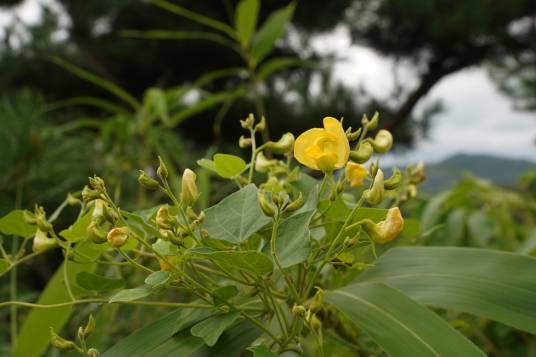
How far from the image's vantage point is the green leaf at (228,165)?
274 millimetres

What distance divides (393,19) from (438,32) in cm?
45

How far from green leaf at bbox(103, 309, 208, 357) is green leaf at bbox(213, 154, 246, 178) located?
7cm

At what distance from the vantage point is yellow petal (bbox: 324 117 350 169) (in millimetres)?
244

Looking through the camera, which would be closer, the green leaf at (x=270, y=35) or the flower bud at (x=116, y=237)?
the flower bud at (x=116, y=237)

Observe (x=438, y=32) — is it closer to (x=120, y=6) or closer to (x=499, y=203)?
(x=120, y=6)

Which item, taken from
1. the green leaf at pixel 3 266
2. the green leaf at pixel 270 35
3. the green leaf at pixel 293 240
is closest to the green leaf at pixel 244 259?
the green leaf at pixel 293 240

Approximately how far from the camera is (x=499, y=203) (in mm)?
863

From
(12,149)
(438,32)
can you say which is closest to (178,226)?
(12,149)

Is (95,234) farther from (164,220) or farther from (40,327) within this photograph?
(40,327)

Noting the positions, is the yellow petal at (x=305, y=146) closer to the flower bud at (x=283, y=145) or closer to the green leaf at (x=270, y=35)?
the flower bud at (x=283, y=145)

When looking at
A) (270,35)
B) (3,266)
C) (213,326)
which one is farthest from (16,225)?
(270,35)

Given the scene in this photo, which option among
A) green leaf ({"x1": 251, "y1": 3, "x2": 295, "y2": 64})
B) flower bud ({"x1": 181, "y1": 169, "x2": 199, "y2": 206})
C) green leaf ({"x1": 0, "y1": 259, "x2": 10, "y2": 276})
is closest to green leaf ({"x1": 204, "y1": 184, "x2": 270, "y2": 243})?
flower bud ({"x1": 181, "y1": 169, "x2": 199, "y2": 206})

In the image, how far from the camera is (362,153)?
27 centimetres

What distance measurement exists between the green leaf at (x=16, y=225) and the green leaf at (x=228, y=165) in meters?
0.11
